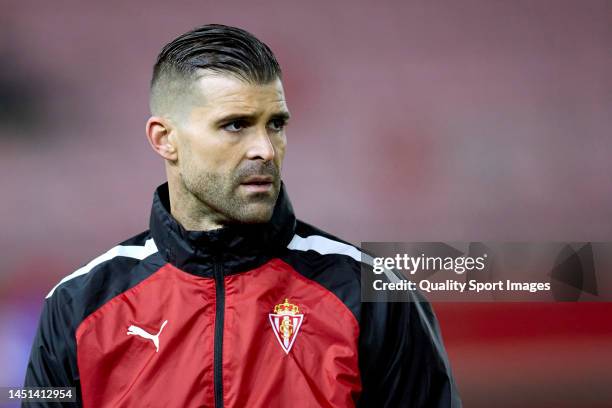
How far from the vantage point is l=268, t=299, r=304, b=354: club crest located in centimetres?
181

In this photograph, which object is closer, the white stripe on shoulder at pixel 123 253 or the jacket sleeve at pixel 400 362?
the jacket sleeve at pixel 400 362

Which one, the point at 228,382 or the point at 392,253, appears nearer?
the point at 228,382

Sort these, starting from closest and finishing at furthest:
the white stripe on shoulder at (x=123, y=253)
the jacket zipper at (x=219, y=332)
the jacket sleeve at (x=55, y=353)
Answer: the jacket zipper at (x=219, y=332) < the jacket sleeve at (x=55, y=353) < the white stripe on shoulder at (x=123, y=253)

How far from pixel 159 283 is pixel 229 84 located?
1.77 feet

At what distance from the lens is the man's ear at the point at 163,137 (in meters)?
1.91

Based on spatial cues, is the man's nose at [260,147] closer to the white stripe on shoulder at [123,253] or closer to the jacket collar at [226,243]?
the jacket collar at [226,243]

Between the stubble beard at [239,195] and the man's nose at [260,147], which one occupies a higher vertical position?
the man's nose at [260,147]

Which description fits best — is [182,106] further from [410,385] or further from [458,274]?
[458,274]

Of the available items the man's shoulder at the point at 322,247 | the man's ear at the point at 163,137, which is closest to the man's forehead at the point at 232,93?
the man's ear at the point at 163,137

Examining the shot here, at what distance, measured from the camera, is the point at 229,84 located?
1.78 metres

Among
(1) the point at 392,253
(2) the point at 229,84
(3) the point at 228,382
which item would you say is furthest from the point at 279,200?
(1) the point at 392,253

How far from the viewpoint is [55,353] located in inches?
73.6

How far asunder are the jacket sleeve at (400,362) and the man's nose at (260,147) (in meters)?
0.45

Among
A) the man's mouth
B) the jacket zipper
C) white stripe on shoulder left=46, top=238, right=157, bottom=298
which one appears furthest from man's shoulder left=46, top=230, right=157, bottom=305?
the man's mouth
